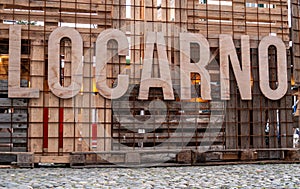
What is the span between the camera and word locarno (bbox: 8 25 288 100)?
431 inches

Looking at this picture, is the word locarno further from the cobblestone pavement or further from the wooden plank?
the cobblestone pavement

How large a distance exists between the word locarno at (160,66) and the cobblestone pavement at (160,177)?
1911mm

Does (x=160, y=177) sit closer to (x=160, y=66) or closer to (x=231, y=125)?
(x=160, y=66)

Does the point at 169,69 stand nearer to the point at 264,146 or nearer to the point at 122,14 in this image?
the point at 122,14

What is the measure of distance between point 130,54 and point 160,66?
806 millimetres

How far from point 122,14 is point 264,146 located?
4954 mm

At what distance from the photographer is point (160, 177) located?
8844 mm

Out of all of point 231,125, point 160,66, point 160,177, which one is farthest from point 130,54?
point 160,177

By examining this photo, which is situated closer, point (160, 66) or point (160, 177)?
point (160, 177)

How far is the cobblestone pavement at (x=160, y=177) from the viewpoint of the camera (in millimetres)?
7637

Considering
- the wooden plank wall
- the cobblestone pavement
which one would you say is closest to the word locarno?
the wooden plank wall

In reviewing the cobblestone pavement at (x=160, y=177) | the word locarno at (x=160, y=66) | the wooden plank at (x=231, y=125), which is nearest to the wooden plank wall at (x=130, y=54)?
the wooden plank at (x=231, y=125)

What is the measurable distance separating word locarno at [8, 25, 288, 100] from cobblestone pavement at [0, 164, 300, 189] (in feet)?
6.27

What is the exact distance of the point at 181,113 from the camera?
11672 millimetres
